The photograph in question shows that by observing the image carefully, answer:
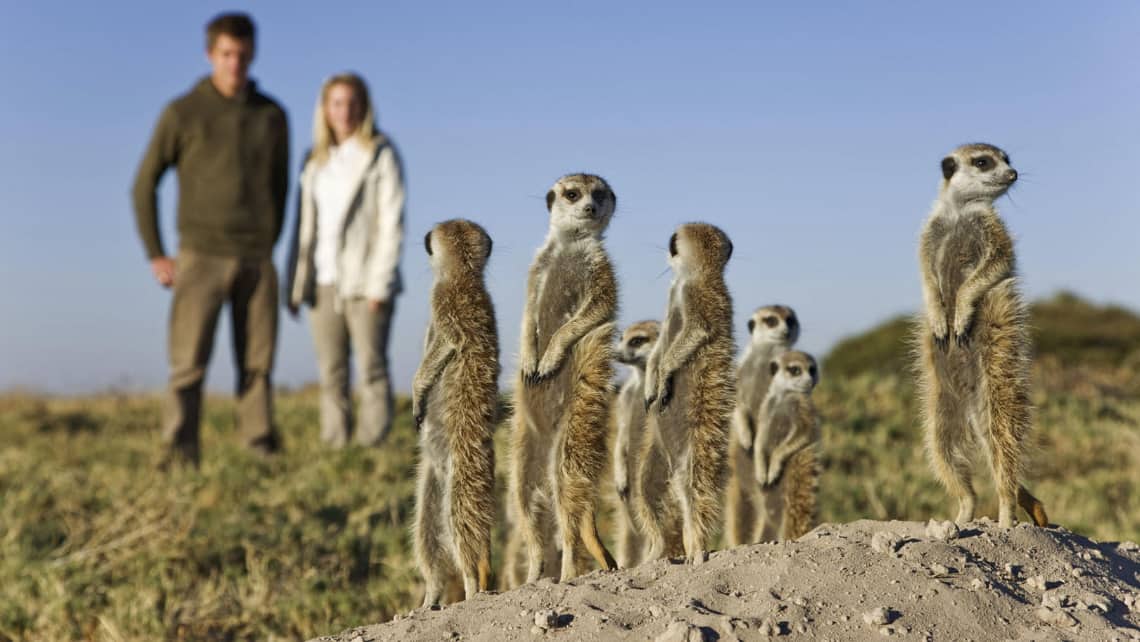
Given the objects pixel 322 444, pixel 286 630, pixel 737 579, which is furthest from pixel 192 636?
pixel 322 444

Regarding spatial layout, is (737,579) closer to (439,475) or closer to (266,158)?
(439,475)

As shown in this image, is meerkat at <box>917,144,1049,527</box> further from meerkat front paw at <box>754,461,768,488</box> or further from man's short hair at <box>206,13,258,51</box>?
man's short hair at <box>206,13,258,51</box>

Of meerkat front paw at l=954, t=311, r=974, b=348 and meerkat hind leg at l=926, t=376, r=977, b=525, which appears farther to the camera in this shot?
meerkat hind leg at l=926, t=376, r=977, b=525

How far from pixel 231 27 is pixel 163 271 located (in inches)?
100

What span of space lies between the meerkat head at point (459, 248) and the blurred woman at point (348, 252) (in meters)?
7.20

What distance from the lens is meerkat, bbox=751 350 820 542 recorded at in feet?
21.2

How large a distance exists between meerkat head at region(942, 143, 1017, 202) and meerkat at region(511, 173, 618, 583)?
60.9 inches

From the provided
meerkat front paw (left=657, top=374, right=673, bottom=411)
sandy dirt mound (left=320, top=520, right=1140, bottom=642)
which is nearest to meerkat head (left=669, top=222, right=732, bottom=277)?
meerkat front paw (left=657, top=374, right=673, bottom=411)

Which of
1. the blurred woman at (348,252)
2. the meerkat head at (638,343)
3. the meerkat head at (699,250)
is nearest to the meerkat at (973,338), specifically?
the meerkat head at (699,250)

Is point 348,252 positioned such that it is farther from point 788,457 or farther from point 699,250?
point 699,250

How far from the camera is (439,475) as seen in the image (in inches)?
196

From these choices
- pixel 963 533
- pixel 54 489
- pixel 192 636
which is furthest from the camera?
pixel 54 489

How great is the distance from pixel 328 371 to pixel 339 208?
168 cm

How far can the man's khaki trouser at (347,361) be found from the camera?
12289 mm
